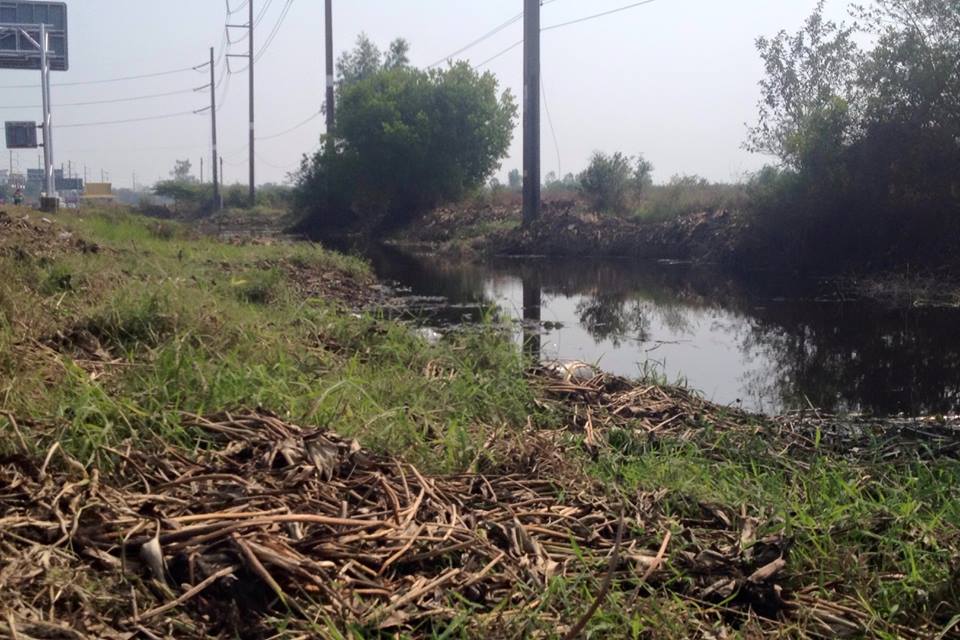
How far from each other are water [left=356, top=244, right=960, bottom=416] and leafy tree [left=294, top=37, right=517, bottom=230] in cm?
1923

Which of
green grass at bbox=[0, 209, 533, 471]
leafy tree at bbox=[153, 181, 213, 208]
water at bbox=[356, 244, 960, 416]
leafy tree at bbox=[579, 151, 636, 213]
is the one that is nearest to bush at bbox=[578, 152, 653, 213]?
leafy tree at bbox=[579, 151, 636, 213]

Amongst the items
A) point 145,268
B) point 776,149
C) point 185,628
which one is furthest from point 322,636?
point 776,149

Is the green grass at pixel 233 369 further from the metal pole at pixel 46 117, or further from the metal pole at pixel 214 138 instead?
the metal pole at pixel 214 138

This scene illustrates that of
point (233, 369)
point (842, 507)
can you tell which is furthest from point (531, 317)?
point (842, 507)

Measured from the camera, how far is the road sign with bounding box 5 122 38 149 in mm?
31516

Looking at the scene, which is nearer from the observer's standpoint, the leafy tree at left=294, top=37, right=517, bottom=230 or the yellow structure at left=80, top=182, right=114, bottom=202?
the leafy tree at left=294, top=37, right=517, bottom=230

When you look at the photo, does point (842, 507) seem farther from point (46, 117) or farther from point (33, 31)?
point (33, 31)

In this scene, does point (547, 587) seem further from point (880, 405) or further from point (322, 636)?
point (880, 405)

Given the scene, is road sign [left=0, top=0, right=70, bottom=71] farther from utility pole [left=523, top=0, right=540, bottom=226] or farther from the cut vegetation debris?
the cut vegetation debris

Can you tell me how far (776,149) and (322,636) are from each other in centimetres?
2474

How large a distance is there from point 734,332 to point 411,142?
1095 inches

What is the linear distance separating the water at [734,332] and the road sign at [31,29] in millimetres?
17136

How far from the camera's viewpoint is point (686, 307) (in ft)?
49.4

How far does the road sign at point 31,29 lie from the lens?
30469 millimetres
